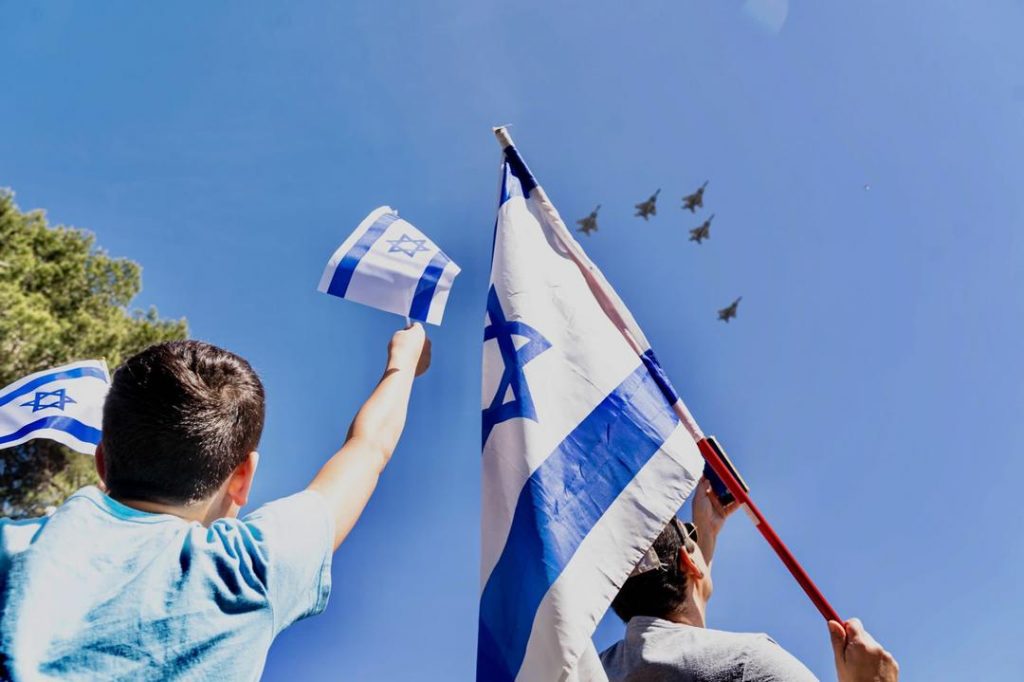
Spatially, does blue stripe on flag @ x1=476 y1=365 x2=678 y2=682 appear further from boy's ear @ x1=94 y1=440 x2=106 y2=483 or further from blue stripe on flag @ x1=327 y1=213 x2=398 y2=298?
boy's ear @ x1=94 y1=440 x2=106 y2=483

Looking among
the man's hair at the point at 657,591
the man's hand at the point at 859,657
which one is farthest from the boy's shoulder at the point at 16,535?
the man's hand at the point at 859,657

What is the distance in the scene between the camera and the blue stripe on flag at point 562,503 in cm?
286

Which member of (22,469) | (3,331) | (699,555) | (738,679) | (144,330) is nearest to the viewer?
(738,679)

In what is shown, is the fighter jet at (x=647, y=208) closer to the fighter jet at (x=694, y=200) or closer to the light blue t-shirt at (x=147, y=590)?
the fighter jet at (x=694, y=200)

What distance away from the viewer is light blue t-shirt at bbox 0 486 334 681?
130 centimetres

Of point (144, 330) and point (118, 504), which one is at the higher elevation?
point (144, 330)

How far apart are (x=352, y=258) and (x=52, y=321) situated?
14637mm

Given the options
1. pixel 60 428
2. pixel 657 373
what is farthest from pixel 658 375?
pixel 60 428

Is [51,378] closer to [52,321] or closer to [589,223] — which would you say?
[52,321]

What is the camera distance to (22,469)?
16.3 m

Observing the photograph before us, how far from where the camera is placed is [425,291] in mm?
3768

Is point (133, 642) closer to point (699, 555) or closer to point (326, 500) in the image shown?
point (326, 500)

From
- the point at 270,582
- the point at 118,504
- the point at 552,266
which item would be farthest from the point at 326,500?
the point at 552,266

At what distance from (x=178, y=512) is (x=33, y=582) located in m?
0.35
